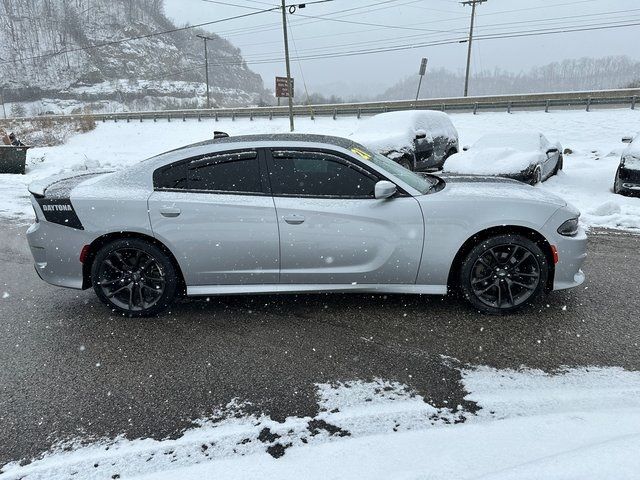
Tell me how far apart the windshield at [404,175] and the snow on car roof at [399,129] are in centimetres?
620

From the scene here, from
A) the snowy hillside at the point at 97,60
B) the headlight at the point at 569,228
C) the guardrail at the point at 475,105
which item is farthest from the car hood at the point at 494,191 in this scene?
the snowy hillside at the point at 97,60

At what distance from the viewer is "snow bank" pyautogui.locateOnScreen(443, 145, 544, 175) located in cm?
881

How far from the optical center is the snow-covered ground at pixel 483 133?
8.02m

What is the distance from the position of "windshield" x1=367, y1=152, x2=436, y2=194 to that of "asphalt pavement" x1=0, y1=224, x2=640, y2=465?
3.41 ft

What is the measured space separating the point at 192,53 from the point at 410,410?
186 m

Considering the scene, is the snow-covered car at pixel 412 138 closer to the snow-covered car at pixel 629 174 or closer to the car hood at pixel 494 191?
the snow-covered car at pixel 629 174

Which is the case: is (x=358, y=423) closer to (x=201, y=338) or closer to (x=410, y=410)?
(x=410, y=410)

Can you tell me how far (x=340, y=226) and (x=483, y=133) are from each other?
18.8 metres

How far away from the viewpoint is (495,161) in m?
9.05

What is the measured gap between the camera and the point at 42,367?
3.03 metres

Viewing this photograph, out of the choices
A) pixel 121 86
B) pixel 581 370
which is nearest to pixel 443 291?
pixel 581 370

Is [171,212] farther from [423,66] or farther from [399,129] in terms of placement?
[423,66]

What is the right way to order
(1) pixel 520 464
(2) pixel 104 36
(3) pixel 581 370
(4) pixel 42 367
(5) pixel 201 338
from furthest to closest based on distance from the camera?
(2) pixel 104 36
(5) pixel 201 338
(4) pixel 42 367
(3) pixel 581 370
(1) pixel 520 464

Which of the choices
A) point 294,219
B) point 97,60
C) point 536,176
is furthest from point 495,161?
point 97,60
